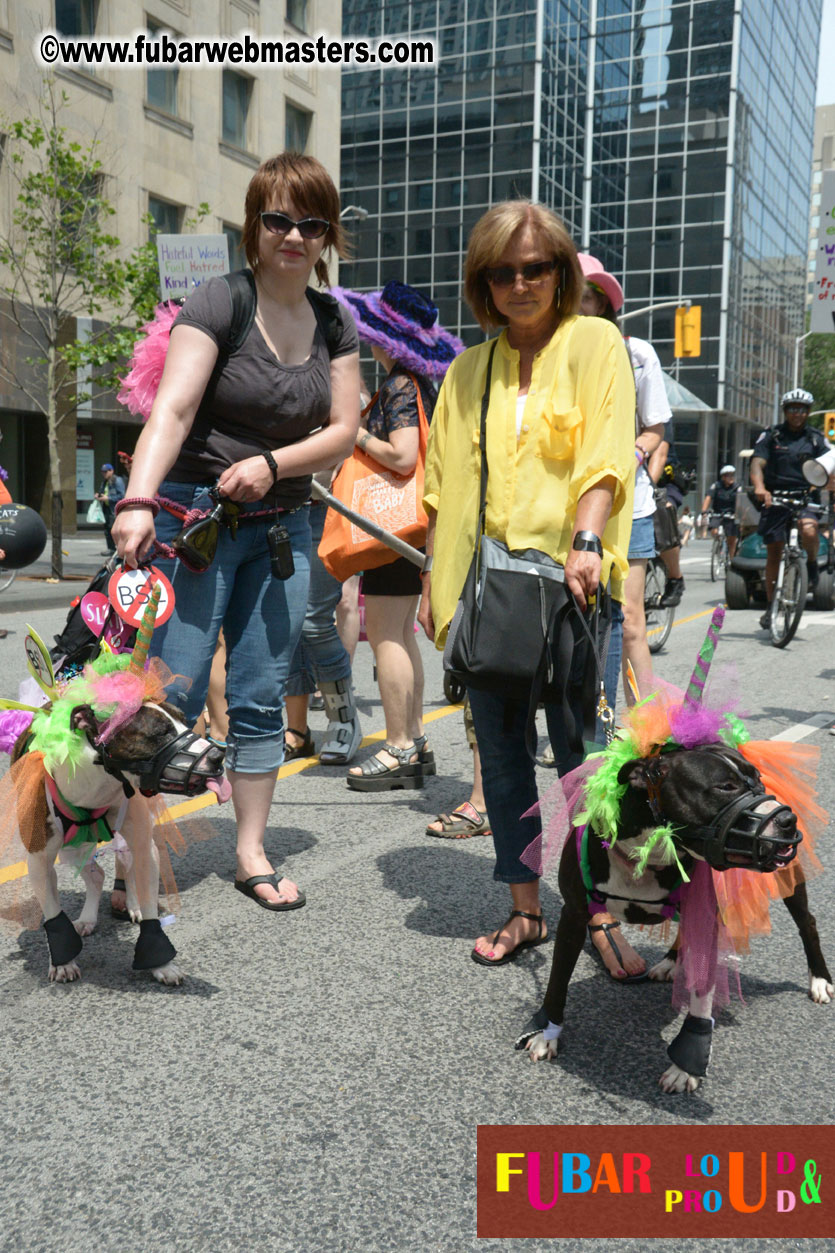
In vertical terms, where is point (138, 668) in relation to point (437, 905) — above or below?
above

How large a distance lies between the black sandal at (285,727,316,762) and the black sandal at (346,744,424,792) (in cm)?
63

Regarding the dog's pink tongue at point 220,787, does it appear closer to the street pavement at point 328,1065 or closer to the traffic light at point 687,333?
the street pavement at point 328,1065

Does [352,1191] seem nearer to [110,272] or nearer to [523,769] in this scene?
[523,769]


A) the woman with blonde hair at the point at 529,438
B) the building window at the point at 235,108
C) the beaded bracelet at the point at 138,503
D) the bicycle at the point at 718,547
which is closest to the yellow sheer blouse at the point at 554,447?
the woman with blonde hair at the point at 529,438

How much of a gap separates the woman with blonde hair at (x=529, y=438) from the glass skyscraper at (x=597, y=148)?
45.0 metres

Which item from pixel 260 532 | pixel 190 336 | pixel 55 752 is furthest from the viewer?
pixel 260 532

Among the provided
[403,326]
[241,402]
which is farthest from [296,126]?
[241,402]

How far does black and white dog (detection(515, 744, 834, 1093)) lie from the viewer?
2.14 meters

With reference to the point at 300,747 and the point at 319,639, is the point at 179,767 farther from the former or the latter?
the point at 300,747

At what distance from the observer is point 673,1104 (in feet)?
7.97

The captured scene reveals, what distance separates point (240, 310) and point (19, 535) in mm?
4047

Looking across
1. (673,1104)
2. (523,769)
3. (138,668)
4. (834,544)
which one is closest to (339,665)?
(523,769)

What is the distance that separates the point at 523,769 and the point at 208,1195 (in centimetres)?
143

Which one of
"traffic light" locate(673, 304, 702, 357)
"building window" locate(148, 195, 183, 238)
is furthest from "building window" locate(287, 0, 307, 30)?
"traffic light" locate(673, 304, 702, 357)
